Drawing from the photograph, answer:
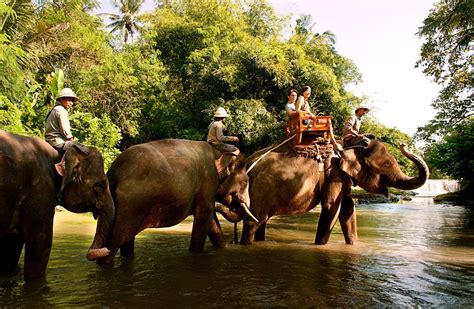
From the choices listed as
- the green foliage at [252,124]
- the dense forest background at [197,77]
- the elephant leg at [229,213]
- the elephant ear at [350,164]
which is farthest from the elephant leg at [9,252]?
the green foliage at [252,124]

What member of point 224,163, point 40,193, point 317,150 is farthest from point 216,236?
point 40,193

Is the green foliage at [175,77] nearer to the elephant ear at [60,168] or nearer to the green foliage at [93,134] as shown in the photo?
the green foliage at [93,134]

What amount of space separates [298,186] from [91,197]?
425 centimetres

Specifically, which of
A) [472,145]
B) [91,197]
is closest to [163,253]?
[91,197]

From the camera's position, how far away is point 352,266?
6836 millimetres

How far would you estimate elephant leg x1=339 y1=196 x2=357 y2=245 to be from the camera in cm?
896

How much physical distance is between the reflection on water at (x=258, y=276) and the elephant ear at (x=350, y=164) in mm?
1453

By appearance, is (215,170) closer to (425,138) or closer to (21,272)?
(21,272)

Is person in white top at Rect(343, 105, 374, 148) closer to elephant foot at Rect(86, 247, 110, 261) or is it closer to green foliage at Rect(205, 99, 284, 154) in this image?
elephant foot at Rect(86, 247, 110, 261)

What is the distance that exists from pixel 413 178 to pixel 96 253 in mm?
6066

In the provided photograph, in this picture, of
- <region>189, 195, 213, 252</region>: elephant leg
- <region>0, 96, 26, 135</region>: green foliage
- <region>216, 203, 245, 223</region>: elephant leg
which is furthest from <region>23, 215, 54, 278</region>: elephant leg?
<region>0, 96, 26, 135</region>: green foliage

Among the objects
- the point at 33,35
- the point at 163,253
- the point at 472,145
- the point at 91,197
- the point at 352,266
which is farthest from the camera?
the point at 472,145

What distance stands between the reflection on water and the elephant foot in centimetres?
30

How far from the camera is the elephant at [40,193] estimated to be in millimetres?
4941
